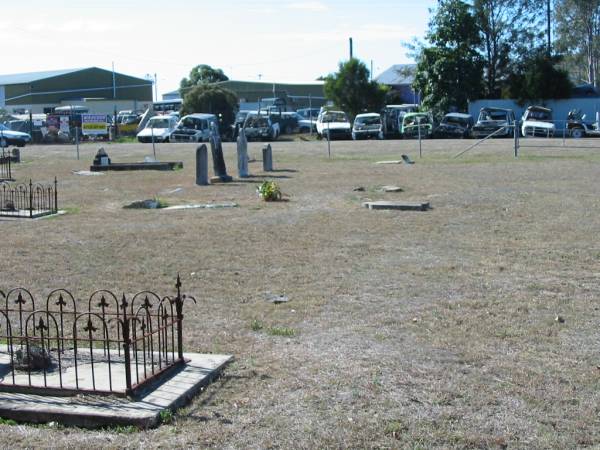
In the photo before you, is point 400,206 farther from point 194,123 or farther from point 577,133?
point 194,123

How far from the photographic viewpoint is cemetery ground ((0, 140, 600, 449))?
17.9 feet

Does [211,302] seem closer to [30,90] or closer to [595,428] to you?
[595,428]

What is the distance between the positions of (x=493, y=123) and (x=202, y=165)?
89.5ft

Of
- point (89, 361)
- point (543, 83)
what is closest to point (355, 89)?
point (543, 83)

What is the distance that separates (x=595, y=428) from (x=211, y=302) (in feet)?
15.3

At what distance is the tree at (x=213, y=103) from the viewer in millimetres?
55750

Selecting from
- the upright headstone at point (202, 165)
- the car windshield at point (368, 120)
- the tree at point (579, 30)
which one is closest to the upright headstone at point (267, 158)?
the upright headstone at point (202, 165)

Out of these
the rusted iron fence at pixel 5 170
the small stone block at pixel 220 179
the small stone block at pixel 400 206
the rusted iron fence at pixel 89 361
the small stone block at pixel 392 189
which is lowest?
the rusted iron fence at pixel 89 361

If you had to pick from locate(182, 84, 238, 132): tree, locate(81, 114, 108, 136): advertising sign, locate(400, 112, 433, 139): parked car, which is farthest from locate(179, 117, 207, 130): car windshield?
locate(400, 112, 433, 139): parked car

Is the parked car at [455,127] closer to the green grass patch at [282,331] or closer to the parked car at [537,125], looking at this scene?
the parked car at [537,125]

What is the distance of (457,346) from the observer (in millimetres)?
7191

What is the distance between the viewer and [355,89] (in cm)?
5659

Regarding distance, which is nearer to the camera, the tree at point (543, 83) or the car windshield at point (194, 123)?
the car windshield at point (194, 123)

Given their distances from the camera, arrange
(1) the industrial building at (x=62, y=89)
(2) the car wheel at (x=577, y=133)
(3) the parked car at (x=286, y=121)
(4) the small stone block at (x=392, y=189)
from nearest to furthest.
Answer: (4) the small stone block at (x=392, y=189), (2) the car wheel at (x=577, y=133), (3) the parked car at (x=286, y=121), (1) the industrial building at (x=62, y=89)
